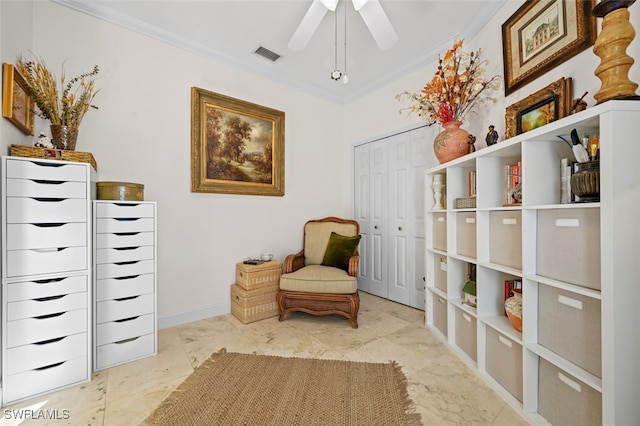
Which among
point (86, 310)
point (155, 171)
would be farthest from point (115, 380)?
point (155, 171)

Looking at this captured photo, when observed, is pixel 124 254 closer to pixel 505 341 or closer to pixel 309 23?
pixel 309 23

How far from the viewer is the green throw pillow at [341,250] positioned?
116 inches

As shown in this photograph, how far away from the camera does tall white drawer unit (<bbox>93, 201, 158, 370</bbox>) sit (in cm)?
188

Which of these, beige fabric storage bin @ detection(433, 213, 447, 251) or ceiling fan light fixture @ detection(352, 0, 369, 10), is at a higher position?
ceiling fan light fixture @ detection(352, 0, 369, 10)

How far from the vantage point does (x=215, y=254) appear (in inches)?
113

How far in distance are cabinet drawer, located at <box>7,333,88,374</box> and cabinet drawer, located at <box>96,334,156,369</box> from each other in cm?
18

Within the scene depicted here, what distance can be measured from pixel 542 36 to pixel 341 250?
91.6 inches

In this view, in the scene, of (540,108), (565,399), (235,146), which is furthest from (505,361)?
(235,146)

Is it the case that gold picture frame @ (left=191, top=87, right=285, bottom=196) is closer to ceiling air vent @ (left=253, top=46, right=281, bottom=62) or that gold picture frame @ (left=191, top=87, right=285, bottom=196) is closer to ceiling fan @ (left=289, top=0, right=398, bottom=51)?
ceiling air vent @ (left=253, top=46, right=281, bottom=62)

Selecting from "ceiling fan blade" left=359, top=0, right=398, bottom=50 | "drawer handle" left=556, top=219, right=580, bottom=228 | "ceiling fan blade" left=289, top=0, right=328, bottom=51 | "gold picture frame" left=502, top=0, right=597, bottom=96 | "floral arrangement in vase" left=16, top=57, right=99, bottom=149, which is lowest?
"drawer handle" left=556, top=219, right=580, bottom=228

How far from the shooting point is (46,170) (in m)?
1.60

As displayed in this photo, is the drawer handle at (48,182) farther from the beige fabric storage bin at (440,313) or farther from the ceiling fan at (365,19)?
the beige fabric storage bin at (440,313)

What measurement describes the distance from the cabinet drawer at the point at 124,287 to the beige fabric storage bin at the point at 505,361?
7.89 ft

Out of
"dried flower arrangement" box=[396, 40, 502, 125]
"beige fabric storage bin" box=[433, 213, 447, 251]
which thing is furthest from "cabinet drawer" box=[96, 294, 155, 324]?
"dried flower arrangement" box=[396, 40, 502, 125]
